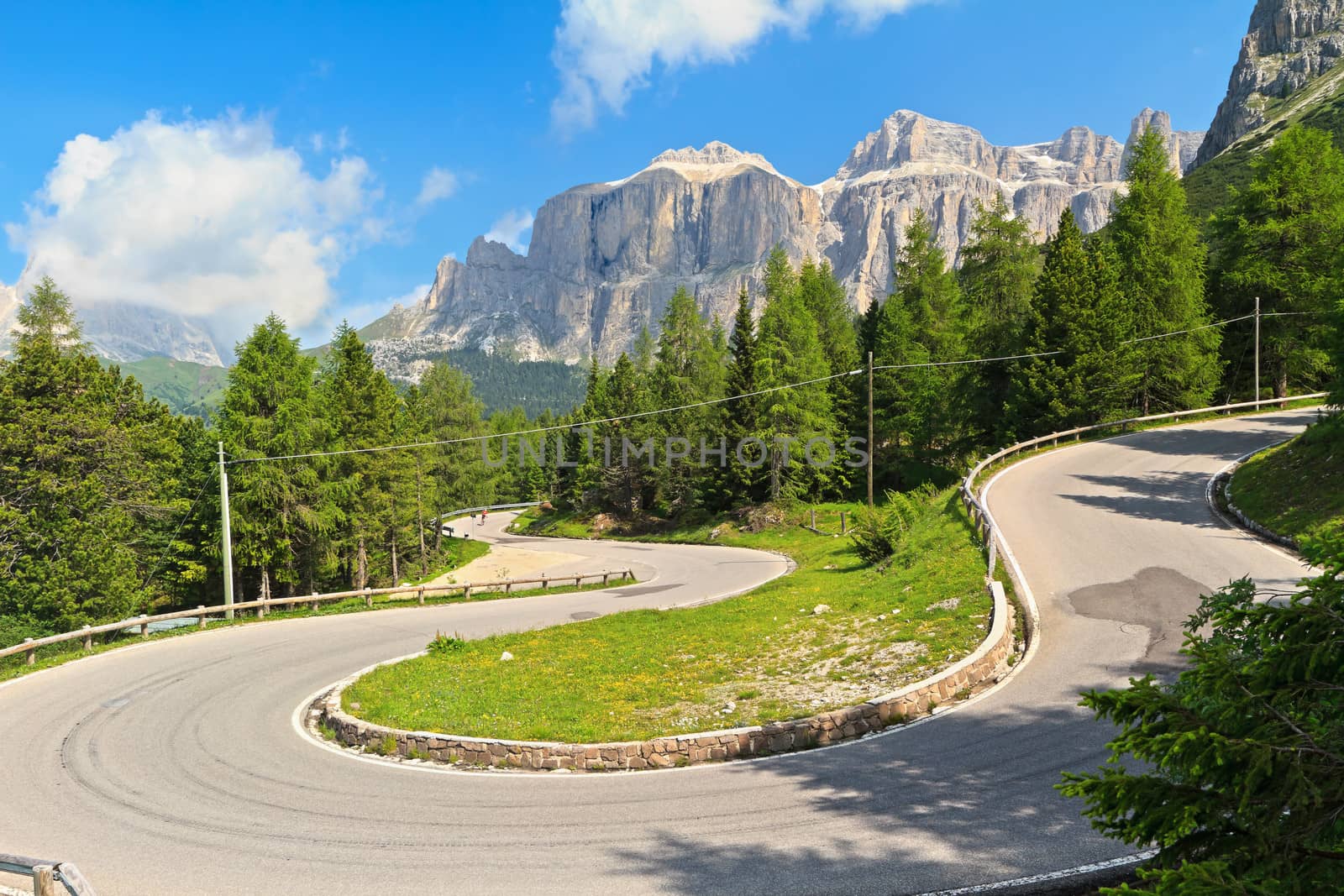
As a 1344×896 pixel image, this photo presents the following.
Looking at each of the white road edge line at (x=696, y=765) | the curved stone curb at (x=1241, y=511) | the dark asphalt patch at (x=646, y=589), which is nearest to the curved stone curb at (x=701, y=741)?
the white road edge line at (x=696, y=765)

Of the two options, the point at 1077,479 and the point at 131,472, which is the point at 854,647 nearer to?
the point at 1077,479

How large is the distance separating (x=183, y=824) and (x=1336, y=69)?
23018cm

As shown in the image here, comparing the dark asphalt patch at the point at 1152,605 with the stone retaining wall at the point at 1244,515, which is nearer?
the dark asphalt patch at the point at 1152,605

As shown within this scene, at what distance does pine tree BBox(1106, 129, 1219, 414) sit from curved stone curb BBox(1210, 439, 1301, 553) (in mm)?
12254

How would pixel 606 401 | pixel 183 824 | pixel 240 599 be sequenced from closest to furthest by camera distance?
1. pixel 183 824
2. pixel 240 599
3. pixel 606 401

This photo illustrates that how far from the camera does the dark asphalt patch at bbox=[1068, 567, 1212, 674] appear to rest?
1184 cm

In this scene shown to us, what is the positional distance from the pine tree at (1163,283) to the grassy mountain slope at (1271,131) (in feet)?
216

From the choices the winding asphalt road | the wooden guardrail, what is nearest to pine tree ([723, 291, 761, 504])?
the wooden guardrail

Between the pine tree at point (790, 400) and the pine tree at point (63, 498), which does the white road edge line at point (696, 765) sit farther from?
the pine tree at point (790, 400)

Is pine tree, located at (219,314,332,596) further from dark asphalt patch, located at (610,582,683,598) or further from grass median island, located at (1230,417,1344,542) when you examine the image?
grass median island, located at (1230,417,1344,542)

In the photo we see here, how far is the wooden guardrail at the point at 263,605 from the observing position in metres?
19.2

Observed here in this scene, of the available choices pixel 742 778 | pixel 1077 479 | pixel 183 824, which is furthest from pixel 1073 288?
pixel 183 824

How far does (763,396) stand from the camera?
1786 inches

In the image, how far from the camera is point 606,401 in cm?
6900
